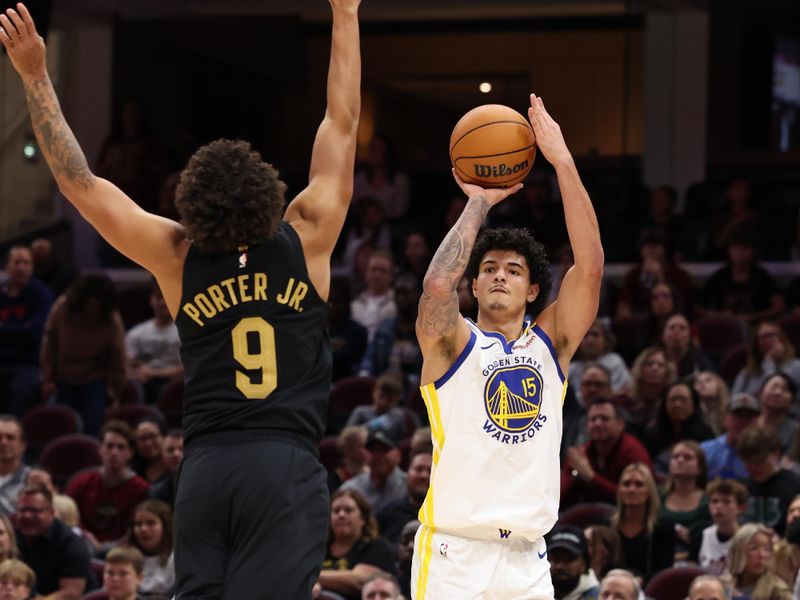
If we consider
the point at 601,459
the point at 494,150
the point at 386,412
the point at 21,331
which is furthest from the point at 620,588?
the point at 21,331

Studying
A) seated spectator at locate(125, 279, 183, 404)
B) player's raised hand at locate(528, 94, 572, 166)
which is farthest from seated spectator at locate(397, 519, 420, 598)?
seated spectator at locate(125, 279, 183, 404)

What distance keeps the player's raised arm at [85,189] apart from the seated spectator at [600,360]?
23.7 feet

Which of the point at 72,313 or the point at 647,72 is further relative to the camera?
the point at 647,72

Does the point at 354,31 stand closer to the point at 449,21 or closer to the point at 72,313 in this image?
the point at 72,313

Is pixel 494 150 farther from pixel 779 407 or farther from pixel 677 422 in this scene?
pixel 779 407

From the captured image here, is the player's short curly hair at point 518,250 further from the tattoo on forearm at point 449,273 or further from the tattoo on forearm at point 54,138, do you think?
the tattoo on forearm at point 54,138

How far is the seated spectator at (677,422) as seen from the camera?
33.5ft

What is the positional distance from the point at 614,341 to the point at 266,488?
Result: 8.13m

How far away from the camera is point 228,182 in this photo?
4.49 m

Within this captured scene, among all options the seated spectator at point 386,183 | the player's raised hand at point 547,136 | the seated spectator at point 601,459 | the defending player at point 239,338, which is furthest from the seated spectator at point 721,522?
the seated spectator at point 386,183

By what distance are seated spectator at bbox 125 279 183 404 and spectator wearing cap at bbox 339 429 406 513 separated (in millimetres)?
3346

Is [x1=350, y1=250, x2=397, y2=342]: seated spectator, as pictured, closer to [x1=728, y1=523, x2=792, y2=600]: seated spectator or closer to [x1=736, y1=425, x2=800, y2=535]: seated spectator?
[x1=736, y1=425, x2=800, y2=535]: seated spectator

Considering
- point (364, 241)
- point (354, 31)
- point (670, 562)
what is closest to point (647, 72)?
point (364, 241)

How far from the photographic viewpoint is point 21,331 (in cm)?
1295
